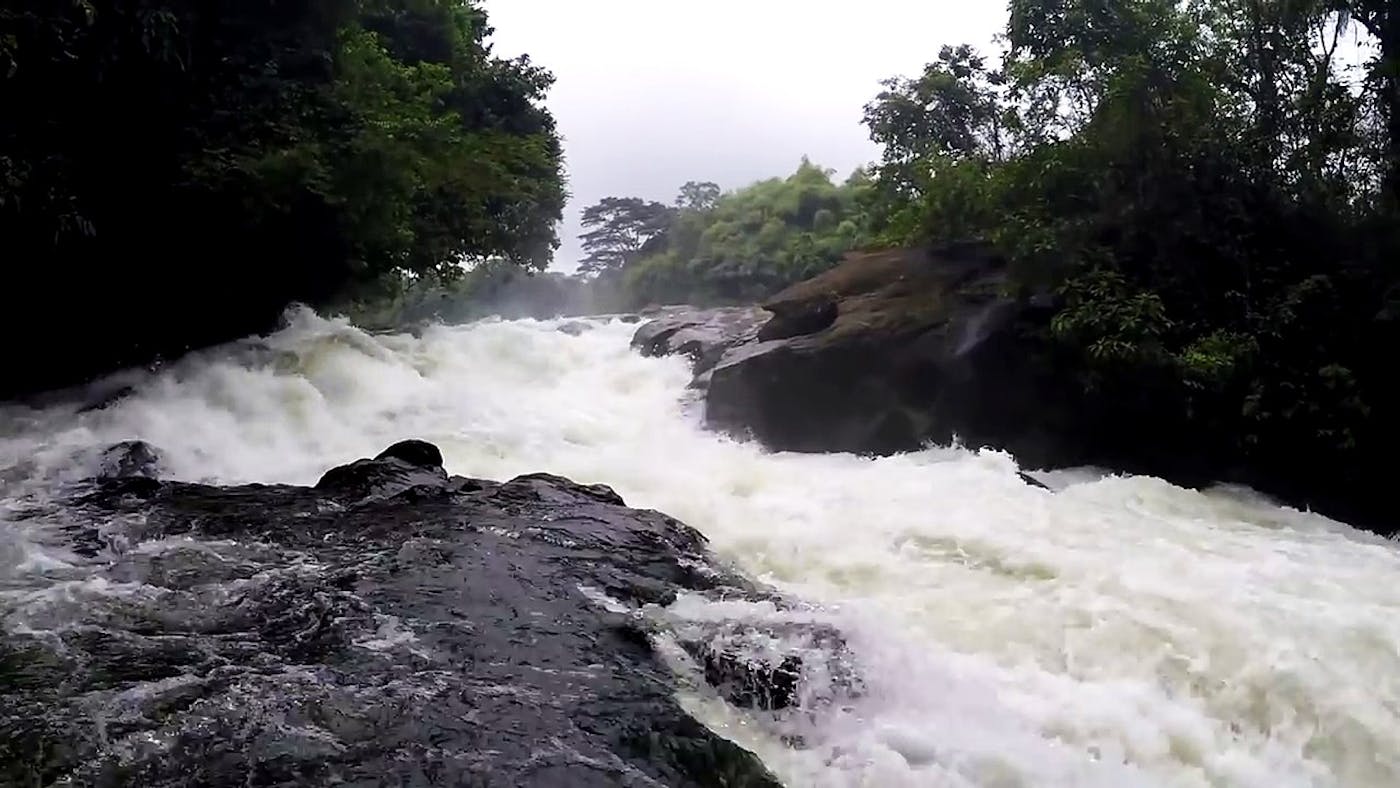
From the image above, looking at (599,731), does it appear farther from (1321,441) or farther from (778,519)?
(1321,441)

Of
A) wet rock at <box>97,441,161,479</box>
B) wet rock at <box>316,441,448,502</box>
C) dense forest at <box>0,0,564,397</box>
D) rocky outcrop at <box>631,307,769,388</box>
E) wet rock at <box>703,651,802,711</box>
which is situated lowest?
wet rock at <box>97,441,161,479</box>

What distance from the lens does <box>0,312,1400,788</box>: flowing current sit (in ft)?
14.4

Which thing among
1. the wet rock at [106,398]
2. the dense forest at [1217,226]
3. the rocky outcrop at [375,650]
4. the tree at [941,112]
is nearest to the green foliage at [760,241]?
the tree at [941,112]

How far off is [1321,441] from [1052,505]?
11.7 ft

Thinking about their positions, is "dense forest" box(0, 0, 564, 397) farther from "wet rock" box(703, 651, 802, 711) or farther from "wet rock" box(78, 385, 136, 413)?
"wet rock" box(703, 651, 802, 711)

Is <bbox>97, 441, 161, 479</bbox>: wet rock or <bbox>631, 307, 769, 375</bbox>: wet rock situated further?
<bbox>631, 307, 769, 375</bbox>: wet rock

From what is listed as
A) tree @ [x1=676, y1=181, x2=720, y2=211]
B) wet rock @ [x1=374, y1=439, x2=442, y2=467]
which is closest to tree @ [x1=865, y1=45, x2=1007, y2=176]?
wet rock @ [x1=374, y1=439, x2=442, y2=467]

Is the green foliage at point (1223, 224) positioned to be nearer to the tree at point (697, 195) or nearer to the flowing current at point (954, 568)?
the flowing current at point (954, 568)

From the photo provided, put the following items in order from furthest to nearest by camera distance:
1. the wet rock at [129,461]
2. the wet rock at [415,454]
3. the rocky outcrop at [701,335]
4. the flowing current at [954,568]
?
the rocky outcrop at [701,335]
the wet rock at [129,461]
the wet rock at [415,454]
the flowing current at [954,568]

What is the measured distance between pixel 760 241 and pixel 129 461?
30388 mm

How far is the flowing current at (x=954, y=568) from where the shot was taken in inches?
172

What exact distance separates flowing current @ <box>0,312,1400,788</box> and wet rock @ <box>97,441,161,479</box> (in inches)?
7.2

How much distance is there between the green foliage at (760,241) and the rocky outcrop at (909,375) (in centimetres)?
1778

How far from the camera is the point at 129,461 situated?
8008 millimetres
